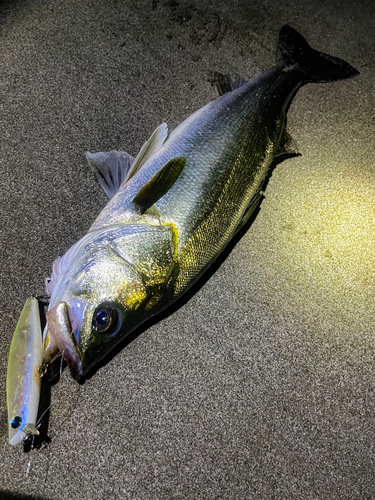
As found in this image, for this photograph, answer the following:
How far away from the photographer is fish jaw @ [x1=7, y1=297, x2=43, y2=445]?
141 cm

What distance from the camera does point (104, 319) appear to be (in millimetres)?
1209

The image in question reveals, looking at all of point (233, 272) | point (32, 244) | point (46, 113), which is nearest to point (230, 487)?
point (233, 272)

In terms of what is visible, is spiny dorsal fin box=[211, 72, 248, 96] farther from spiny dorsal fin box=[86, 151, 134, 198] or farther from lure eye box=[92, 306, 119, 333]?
lure eye box=[92, 306, 119, 333]

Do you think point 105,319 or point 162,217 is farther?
point 162,217

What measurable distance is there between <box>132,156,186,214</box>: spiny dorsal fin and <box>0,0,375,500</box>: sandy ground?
1.54 feet

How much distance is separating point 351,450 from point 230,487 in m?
0.59

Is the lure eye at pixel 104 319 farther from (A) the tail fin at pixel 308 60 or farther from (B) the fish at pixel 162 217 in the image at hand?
(A) the tail fin at pixel 308 60

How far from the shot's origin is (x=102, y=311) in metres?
1.21

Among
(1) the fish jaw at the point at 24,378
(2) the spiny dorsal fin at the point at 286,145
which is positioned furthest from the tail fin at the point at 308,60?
(1) the fish jaw at the point at 24,378

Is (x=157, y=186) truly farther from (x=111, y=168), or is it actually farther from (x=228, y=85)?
(x=228, y=85)

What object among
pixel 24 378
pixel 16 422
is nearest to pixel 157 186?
pixel 24 378

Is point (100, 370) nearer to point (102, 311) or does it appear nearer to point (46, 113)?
point (102, 311)

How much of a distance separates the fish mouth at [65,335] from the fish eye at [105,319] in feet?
0.28

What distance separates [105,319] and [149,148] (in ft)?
2.73
